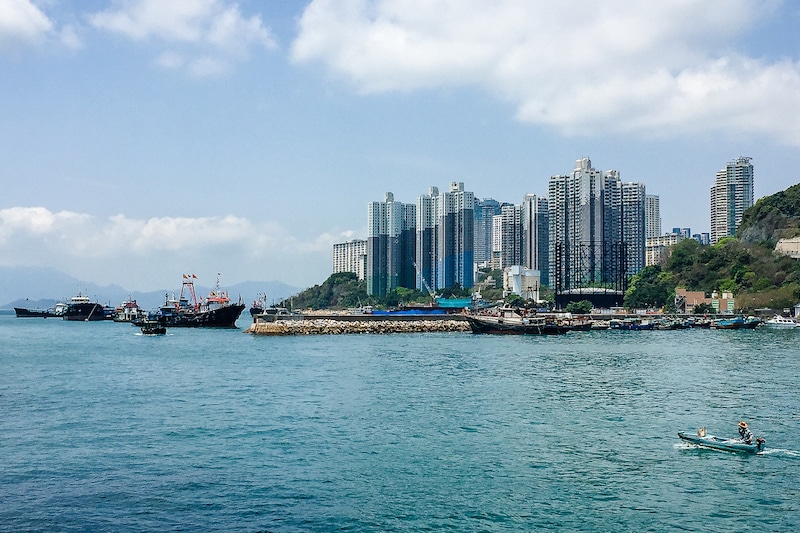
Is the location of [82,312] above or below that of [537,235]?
below

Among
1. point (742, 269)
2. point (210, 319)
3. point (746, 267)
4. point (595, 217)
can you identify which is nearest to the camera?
point (210, 319)

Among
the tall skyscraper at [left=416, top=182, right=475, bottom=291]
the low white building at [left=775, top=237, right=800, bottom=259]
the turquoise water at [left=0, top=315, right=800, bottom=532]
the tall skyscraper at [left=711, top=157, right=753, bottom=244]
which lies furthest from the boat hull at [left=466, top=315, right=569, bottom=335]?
the tall skyscraper at [left=711, top=157, right=753, bottom=244]

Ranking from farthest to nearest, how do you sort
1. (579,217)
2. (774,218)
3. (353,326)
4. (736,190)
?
(736,190), (579,217), (774,218), (353,326)

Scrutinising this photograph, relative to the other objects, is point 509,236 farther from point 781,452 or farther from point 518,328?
point 781,452

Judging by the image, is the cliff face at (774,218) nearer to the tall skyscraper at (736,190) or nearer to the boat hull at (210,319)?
the tall skyscraper at (736,190)

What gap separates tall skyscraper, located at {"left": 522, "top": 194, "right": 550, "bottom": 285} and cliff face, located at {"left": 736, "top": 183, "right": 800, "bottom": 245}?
142 ft

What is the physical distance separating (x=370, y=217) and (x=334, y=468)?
483 ft

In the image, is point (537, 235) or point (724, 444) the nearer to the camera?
point (724, 444)

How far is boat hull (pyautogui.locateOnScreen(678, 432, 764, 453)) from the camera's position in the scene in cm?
2194

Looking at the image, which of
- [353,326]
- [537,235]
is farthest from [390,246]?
[353,326]

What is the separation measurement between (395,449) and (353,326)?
6739 cm

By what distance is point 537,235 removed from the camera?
168750mm

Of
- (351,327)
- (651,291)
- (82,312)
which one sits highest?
(651,291)

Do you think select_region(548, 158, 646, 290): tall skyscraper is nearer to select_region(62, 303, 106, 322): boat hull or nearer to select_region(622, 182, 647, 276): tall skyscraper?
select_region(622, 182, 647, 276): tall skyscraper
